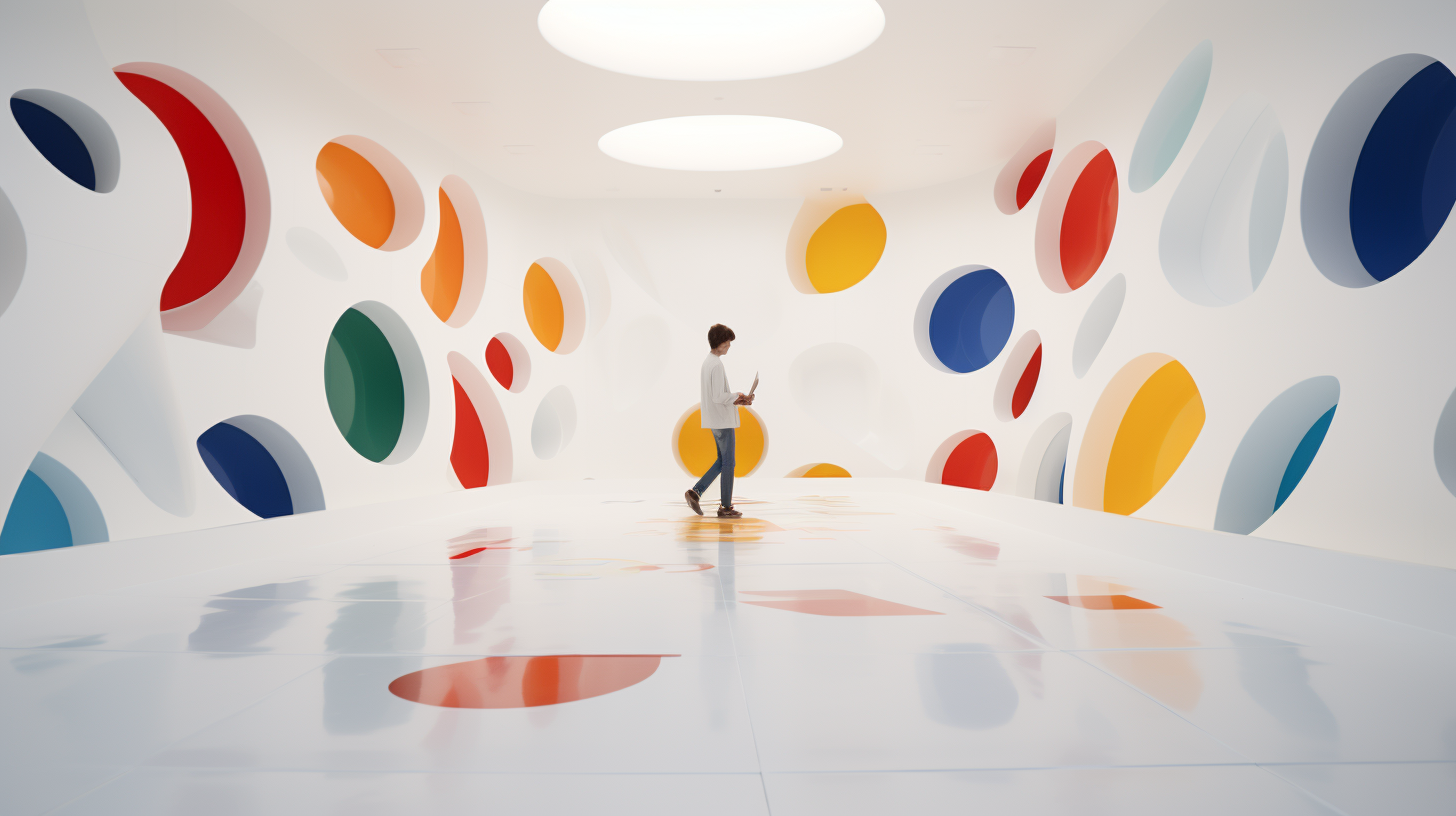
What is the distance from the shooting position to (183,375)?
383 cm

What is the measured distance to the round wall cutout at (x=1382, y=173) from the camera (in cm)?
279

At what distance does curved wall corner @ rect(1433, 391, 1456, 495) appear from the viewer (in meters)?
2.56

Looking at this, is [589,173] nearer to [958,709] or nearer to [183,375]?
[183,375]

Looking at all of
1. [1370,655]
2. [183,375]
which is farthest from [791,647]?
[183,375]

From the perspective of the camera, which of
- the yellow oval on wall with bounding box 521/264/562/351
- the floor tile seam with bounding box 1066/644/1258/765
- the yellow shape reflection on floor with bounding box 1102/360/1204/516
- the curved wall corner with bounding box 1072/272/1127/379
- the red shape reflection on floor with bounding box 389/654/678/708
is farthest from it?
the yellow oval on wall with bounding box 521/264/562/351

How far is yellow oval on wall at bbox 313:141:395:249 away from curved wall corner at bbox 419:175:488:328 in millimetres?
591

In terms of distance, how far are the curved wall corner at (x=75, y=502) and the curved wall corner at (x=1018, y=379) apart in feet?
21.3

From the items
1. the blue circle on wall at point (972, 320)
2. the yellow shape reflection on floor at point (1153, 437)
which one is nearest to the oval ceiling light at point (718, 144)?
the blue circle on wall at point (972, 320)

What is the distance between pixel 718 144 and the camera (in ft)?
26.1

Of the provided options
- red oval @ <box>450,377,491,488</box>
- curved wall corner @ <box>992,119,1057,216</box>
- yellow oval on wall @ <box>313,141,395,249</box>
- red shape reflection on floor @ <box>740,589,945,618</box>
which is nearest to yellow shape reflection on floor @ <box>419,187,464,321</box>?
yellow oval on wall @ <box>313,141,395,249</box>

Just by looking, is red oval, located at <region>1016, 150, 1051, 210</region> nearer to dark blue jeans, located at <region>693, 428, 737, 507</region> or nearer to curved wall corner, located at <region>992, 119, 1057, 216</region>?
curved wall corner, located at <region>992, 119, 1057, 216</region>

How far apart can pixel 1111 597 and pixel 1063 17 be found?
3.73 meters

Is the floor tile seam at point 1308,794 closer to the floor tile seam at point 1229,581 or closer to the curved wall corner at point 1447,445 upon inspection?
the floor tile seam at point 1229,581

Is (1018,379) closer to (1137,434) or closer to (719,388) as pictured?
(1137,434)
